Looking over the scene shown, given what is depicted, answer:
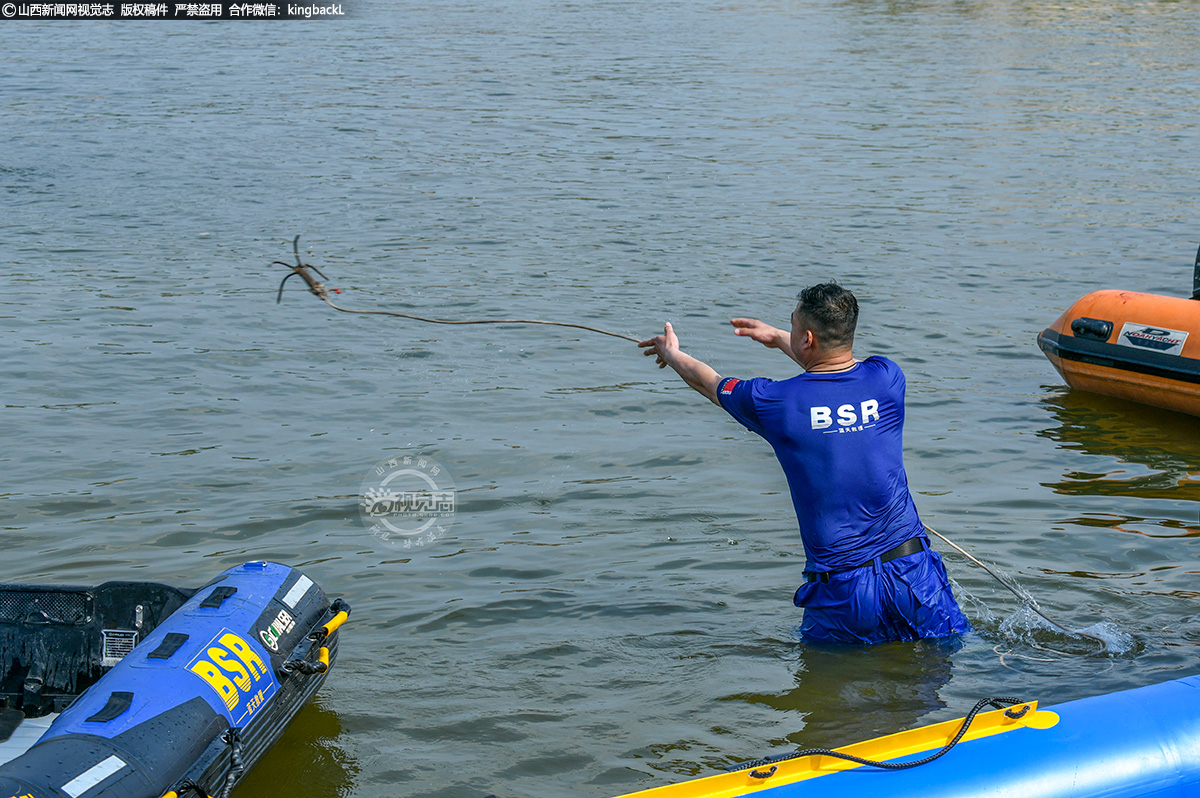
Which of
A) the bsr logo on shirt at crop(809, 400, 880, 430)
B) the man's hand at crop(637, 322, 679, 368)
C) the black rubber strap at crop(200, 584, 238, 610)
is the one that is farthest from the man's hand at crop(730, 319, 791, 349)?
the black rubber strap at crop(200, 584, 238, 610)

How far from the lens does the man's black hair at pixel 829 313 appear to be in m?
4.56

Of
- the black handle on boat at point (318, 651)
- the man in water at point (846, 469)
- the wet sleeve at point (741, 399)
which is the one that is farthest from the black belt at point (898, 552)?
the black handle on boat at point (318, 651)

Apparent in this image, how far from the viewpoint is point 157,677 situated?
418cm

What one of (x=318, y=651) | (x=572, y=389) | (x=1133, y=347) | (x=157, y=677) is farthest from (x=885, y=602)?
(x=1133, y=347)

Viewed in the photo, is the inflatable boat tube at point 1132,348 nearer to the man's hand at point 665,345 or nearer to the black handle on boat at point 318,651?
the man's hand at point 665,345

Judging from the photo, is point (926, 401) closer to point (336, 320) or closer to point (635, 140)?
point (336, 320)

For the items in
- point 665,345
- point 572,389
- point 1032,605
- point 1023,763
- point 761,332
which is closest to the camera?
point 1023,763

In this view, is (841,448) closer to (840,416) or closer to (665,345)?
(840,416)

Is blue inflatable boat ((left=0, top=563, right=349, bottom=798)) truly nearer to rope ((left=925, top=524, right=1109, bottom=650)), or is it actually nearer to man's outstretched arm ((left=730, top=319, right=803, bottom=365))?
man's outstretched arm ((left=730, top=319, right=803, bottom=365))

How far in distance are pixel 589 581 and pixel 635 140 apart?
13.9 meters

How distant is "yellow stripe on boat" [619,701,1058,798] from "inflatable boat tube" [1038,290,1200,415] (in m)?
5.55

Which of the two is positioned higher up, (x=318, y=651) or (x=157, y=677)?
(x=157, y=677)

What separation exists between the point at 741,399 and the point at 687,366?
1.03 ft

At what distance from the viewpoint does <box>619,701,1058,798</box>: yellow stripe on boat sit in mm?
3533
